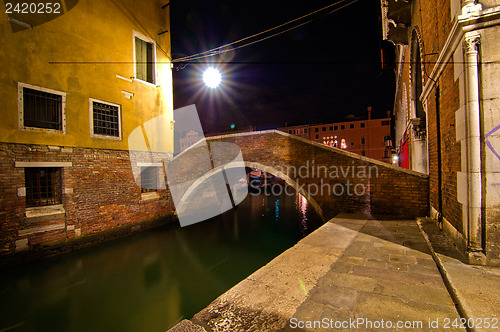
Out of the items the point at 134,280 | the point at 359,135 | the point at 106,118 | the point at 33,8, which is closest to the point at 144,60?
the point at 106,118

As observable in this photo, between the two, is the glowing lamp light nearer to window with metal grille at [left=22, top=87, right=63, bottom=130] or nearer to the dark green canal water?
window with metal grille at [left=22, top=87, right=63, bottom=130]

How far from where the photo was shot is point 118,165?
850cm

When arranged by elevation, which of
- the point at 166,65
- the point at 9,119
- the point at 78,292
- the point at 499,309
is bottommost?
the point at 78,292

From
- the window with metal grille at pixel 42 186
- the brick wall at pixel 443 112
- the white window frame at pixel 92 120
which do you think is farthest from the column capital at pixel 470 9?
the window with metal grille at pixel 42 186

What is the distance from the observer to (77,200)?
7273 mm

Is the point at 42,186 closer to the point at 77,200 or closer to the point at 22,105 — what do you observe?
the point at 77,200

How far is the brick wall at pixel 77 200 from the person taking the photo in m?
5.96

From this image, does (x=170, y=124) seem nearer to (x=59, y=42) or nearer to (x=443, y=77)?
(x=59, y=42)

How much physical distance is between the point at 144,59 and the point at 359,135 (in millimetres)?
32766

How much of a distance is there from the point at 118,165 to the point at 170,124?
3.30 m

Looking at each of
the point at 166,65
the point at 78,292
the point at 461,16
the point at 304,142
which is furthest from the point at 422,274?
the point at 166,65

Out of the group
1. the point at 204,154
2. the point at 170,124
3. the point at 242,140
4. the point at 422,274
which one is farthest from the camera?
the point at 170,124

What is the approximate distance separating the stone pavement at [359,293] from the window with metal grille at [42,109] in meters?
7.56

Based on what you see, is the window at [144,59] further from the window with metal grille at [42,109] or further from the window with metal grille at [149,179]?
the window with metal grille at [149,179]
